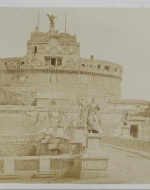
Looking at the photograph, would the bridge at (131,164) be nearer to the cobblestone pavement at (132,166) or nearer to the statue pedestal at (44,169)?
the cobblestone pavement at (132,166)

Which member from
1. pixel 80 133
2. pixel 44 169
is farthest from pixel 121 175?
pixel 80 133

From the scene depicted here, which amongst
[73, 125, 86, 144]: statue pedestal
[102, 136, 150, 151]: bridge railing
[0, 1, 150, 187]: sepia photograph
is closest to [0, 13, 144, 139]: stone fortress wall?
[0, 1, 150, 187]: sepia photograph

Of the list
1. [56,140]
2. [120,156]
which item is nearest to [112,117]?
[56,140]

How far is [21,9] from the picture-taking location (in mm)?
11000

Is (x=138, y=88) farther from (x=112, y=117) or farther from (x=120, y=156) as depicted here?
(x=112, y=117)

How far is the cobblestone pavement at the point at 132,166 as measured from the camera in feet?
30.3

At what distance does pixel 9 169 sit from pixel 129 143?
666 centimetres

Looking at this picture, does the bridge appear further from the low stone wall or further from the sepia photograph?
the low stone wall

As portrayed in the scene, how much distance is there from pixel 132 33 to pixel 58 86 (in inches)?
783

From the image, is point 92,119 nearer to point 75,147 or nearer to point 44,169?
point 44,169

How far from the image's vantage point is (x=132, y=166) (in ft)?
34.2

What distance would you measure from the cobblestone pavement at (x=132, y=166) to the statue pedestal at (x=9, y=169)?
2.53m

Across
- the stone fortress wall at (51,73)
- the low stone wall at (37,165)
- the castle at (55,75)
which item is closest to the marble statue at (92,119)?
the low stone wall at (37,165)

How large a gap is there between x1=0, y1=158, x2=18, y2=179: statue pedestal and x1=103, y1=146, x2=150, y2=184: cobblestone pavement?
2.53 meters
